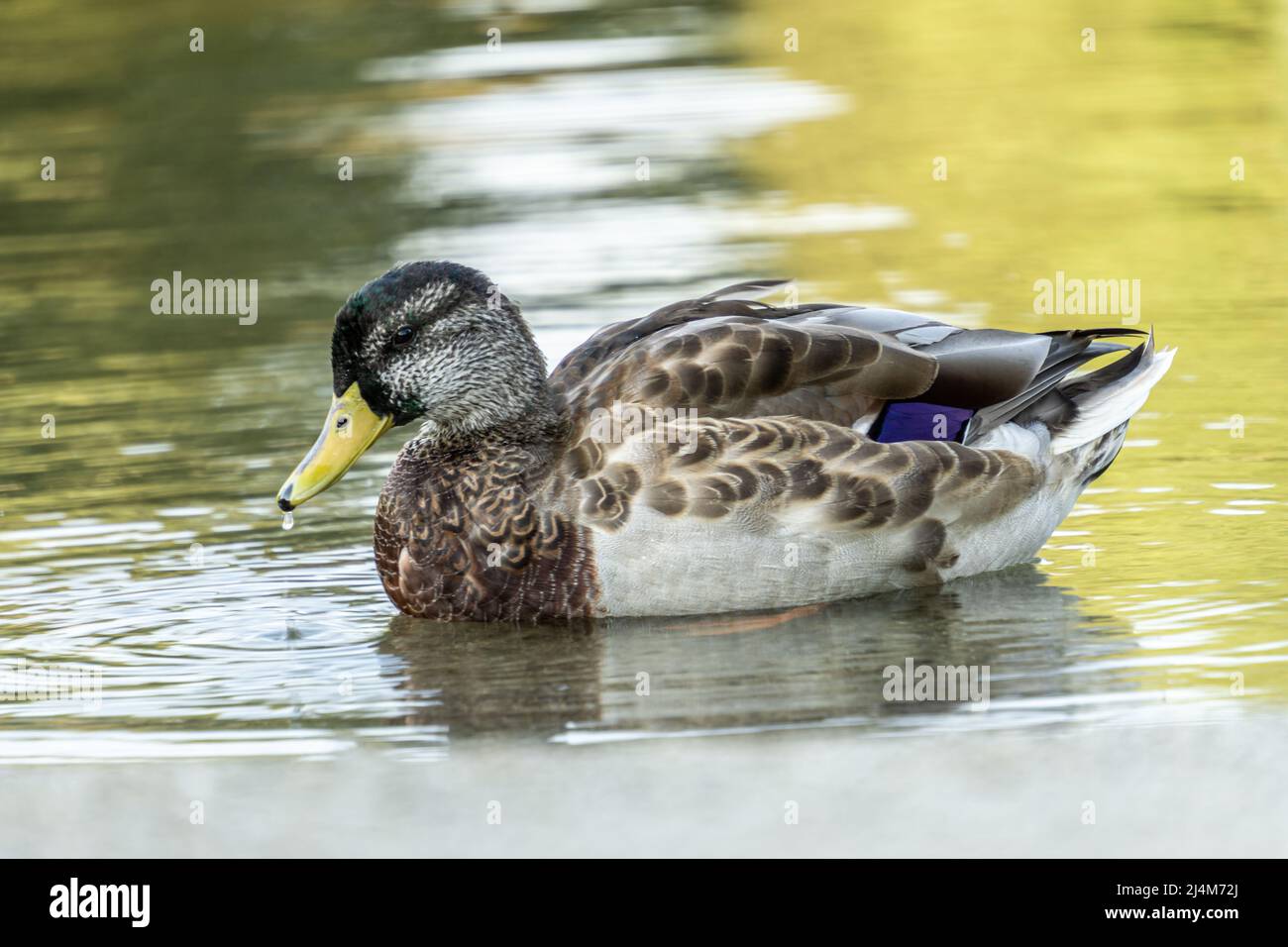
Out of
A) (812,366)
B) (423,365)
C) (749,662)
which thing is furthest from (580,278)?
(749,662)

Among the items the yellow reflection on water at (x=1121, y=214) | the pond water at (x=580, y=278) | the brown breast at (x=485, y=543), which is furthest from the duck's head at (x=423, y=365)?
the yellow reflection on water at (x=1121, y=214)

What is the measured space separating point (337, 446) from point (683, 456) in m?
1.18

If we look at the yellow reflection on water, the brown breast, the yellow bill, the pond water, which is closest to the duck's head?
the yellow bill

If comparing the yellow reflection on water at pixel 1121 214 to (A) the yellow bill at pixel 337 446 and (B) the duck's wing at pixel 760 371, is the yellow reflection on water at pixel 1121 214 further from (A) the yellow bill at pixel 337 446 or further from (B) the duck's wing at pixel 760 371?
(A) the yellow bill at pixel 337 446

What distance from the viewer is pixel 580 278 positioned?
12008mm

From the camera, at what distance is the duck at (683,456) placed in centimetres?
693

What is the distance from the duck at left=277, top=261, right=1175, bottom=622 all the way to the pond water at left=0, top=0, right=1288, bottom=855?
18 centimetres

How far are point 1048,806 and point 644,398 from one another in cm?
227

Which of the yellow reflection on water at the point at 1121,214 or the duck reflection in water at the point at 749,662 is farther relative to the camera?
the yellow reflection on water at the point at 1121,214

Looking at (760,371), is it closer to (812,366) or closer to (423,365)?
(812,366)

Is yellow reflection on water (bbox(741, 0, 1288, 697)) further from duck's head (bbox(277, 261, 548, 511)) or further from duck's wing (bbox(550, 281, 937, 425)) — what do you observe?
duck's head (bbox(277, 261, 548, 511))

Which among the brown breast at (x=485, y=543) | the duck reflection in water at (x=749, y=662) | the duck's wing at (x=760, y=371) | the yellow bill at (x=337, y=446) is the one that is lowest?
the duck reflection in water at (x=749, y=662)

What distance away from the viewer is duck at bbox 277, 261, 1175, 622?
693 cm

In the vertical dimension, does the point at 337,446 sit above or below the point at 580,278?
below
